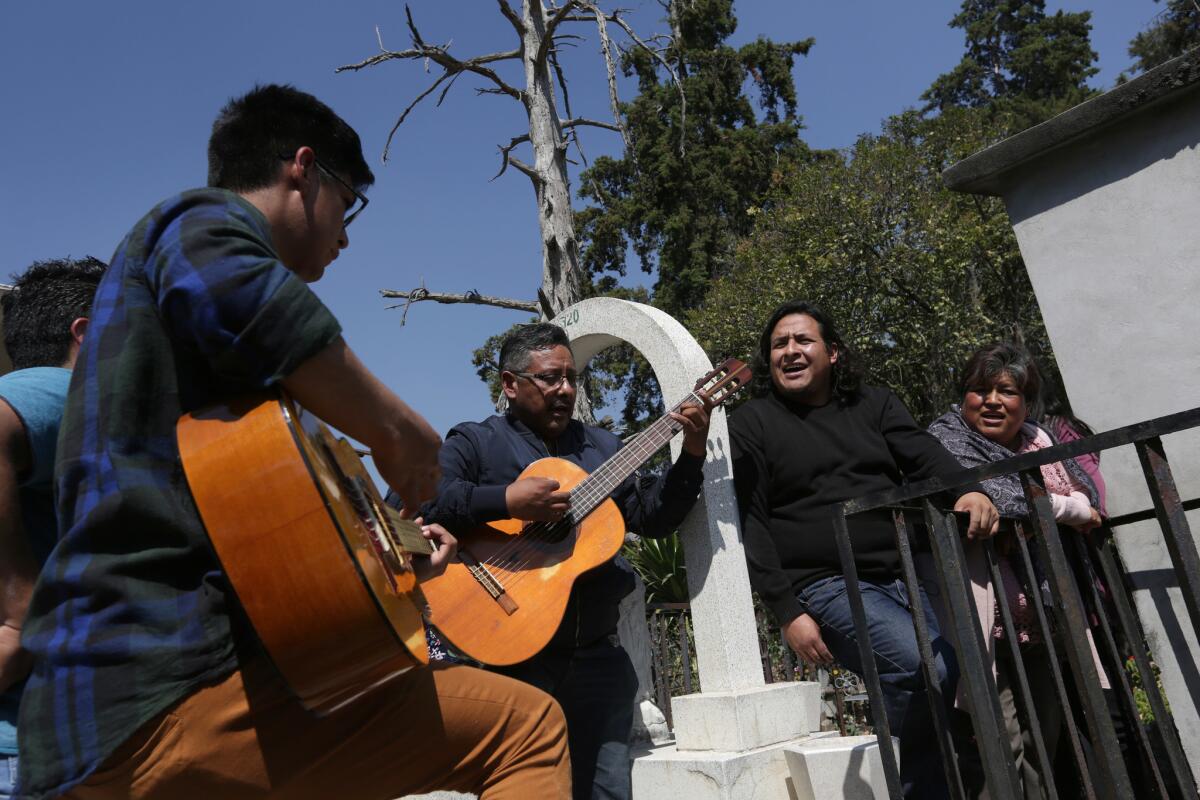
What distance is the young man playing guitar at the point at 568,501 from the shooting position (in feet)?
10.3

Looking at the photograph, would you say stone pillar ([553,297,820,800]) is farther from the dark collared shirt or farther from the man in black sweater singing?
the dark collared shirt

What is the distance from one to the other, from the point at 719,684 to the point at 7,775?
283 cm

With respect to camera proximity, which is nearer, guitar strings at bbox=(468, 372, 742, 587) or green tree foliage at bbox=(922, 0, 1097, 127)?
guitar strings at bbox=(468, 372, 742, 587)

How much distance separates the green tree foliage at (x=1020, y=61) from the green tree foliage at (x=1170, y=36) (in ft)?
6.86

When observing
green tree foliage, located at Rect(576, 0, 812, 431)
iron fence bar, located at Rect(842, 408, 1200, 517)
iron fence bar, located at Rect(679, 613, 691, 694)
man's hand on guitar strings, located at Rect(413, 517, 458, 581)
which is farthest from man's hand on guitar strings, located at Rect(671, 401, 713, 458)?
green tree foliage, located at Rect(576, 0, 812, 431)

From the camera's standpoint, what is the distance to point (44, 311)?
226 cm

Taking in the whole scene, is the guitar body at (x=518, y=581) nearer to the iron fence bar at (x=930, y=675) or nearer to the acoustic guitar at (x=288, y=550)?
the iron fence bar at (x=930, y=675)

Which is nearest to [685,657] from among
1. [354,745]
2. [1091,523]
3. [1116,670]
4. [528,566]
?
[528,566]

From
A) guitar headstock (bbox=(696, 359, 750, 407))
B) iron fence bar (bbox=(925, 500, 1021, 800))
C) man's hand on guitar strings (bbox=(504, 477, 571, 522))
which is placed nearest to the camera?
iron fence bar (bbox=(925, 500, 1021, 800))

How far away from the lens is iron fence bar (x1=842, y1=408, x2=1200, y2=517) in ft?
6.30

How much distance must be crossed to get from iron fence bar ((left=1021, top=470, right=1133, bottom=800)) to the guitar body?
4.97 ft

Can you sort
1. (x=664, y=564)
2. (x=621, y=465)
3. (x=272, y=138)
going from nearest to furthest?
1. (x=272, y=138)
2. (x=621, y=465)
3. (x=664, y=564)

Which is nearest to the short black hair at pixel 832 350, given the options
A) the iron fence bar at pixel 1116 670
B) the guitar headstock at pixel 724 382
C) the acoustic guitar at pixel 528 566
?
the guitar headstock at pixel 724 382

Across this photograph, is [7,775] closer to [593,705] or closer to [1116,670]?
[593,705]
